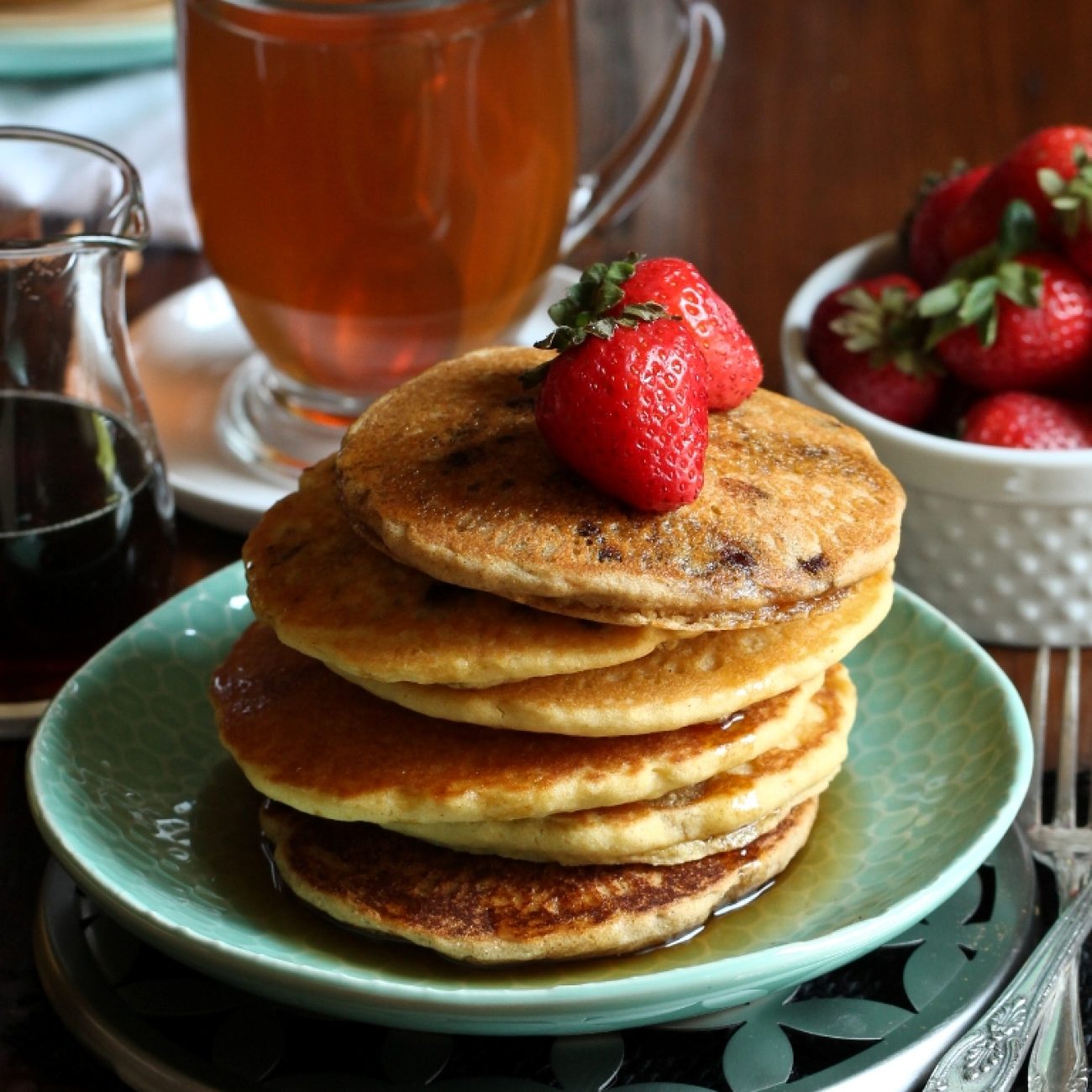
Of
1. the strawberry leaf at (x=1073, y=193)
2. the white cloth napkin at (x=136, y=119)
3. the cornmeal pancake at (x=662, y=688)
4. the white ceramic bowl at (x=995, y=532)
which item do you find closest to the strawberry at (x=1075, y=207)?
the strawberry leaf at (x=1073, y=193)

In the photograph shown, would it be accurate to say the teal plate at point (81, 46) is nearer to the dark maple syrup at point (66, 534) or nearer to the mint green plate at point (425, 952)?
the dark maple syrup at point (66, 534)

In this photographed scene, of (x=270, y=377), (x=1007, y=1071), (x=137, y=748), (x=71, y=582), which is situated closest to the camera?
(x=1007, y=1071)

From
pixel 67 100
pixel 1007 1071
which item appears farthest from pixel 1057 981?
pixel 67 100

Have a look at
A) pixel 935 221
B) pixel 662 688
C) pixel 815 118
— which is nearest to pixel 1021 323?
pixel 935 221

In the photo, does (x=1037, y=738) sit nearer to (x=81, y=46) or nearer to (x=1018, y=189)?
(x=1018, y=189)

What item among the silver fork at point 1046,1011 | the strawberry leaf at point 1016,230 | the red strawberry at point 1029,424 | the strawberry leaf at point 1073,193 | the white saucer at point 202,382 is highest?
the strawberry leaf at point 1073,193

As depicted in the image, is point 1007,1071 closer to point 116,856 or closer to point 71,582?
point 116,856

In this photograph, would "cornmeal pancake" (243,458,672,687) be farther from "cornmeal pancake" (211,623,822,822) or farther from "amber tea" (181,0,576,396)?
"amber tea" (181,0,576,396)
